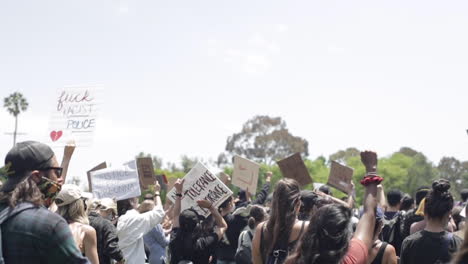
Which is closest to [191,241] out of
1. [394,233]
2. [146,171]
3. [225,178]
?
[394,233]

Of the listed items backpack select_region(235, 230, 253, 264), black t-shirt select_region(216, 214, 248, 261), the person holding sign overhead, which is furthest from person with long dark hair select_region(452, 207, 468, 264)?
black t-shirt select_region(216, 214, 248, 261)

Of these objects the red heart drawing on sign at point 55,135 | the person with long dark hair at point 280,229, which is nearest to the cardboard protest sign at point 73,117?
the red heart drawing on sign at point 55,135

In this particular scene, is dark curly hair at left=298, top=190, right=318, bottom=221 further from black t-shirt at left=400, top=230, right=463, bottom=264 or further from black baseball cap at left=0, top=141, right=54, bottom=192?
black baseball cap at left=0, top=141, right=54, bottom=192

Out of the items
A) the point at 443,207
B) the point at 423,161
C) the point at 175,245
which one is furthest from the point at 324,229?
the point at 423,161

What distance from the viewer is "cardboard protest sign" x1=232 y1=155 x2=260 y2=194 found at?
34.2ft

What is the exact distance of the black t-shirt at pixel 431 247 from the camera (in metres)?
4.45

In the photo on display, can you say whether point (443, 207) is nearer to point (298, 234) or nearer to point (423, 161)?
point (298, 234)

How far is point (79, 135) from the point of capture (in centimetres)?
773

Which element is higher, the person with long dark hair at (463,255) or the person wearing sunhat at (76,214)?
the person with long dark hair at (463,255)

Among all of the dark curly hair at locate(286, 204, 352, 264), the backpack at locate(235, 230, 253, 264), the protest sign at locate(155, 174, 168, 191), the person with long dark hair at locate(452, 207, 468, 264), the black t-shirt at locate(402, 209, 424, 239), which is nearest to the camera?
the person with long dark hair at locate(452, 207, 468, 264)

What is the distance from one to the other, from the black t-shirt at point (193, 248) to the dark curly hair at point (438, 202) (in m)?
2.68

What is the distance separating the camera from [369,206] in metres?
3.50

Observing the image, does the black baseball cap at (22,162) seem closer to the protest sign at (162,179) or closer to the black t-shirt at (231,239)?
the black t-shirt at (231,239)

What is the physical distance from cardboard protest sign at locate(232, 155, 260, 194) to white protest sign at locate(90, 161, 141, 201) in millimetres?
2771
